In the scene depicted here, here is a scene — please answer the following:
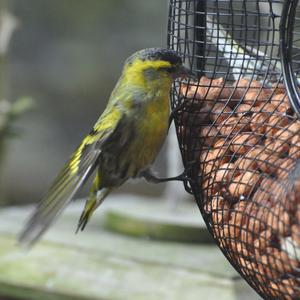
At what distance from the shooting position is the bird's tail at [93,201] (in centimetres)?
406

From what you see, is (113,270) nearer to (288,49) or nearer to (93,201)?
(93,201)

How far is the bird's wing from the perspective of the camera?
3.30 meters

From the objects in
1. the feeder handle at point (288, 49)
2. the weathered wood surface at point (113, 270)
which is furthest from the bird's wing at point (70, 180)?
the weathered wood surface at point (113, 270)

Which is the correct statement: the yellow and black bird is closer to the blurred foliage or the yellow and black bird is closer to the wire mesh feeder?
the wire mesh feeder

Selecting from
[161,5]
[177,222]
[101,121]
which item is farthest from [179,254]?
[161,5]

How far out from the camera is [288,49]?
3.08 m

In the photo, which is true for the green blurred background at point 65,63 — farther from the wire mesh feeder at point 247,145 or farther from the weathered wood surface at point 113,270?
the wire mesh feeder at point 247,145

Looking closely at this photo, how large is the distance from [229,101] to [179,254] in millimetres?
2097

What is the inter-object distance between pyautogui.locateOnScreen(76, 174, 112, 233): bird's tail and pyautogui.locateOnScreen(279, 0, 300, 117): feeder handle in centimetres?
133

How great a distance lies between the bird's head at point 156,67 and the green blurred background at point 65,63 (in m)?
9.34

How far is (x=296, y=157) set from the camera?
2.93 meters

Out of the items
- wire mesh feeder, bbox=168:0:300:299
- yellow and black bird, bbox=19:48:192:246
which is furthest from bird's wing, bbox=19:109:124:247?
wire mesh feeder, bbox=168:0:300:299

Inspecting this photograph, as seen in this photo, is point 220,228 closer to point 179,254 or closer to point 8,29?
point 179,254

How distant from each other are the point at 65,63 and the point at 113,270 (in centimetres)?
880
